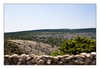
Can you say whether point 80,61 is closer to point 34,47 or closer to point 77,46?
point 77,46

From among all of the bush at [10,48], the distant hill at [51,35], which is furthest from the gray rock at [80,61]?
the bush at [10,48]

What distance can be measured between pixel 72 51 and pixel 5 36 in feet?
6.43

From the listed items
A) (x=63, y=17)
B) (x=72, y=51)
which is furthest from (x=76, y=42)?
(x=63, y=17)

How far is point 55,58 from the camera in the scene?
7387 mm

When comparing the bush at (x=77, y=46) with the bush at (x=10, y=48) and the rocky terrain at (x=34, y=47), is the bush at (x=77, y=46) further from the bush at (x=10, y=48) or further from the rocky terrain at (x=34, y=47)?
the bush at (x=10, y=48)

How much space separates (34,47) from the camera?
7.82m

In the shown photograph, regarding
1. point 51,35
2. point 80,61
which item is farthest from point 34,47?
point 80,61

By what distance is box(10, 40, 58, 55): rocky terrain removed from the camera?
7.78 metres

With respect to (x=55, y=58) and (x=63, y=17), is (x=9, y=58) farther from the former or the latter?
(x=63, y=17)

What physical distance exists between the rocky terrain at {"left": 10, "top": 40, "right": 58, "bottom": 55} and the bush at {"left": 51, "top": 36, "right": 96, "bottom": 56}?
245 mm

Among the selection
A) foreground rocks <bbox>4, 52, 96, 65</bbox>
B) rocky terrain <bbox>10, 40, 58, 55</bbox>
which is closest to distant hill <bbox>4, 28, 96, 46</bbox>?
rocky terrain <bbox>10, 40, 58, 55</bbox>

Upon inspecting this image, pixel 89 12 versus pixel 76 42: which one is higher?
pixel 89 12

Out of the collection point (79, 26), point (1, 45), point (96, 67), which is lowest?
point (96, 67)

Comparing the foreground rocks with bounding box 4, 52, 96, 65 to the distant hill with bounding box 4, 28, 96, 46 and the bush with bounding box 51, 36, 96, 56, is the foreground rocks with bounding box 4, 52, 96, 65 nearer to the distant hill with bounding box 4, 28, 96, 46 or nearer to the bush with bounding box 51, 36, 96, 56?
the bush with bounding box 51, 36, 96, 56
